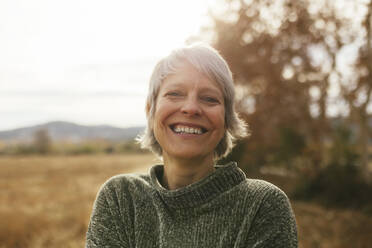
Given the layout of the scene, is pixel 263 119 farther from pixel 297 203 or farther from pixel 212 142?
pixel 212 142

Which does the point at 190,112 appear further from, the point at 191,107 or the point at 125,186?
the point at 125,186

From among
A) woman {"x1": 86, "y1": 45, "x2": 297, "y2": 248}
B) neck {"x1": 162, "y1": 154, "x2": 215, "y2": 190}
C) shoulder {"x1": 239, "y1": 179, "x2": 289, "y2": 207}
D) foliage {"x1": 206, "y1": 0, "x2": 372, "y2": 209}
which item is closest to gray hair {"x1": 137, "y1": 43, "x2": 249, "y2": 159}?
woman {"x1": 86, "y1": 45, "x2": 297, "y2": 248}

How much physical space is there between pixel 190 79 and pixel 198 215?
2.25 ft

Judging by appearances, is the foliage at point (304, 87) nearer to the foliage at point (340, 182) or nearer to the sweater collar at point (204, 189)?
the foliage at point (340, 182)

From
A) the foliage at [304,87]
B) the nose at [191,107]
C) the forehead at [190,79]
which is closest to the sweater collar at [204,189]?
the nose at [191,107]

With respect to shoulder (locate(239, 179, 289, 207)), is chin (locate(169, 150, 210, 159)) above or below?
above

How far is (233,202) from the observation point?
168 centimetres

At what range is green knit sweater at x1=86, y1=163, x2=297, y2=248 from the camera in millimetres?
1585

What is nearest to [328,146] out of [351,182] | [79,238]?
[351,182]

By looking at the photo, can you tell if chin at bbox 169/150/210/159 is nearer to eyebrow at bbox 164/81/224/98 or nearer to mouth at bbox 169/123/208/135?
mouth at bbox 169/123/208/135

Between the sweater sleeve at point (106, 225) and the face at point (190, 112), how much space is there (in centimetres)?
42

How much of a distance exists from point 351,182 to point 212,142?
8298 mm

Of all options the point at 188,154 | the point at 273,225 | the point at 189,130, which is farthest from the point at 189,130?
the point at 273,225

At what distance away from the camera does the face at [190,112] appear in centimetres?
176
